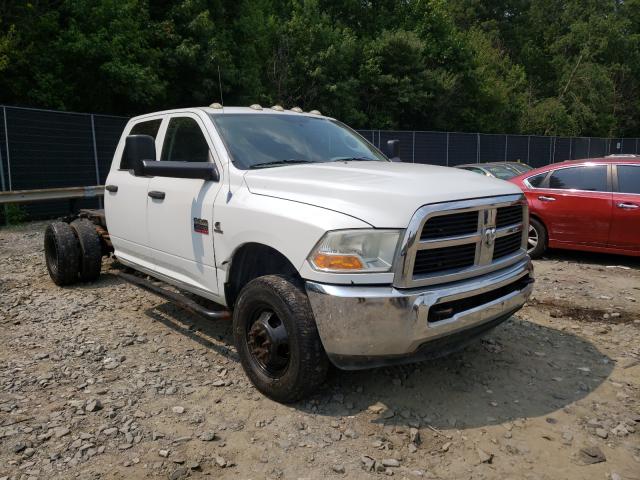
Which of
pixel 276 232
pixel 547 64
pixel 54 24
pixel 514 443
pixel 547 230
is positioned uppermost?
pixel 547 64

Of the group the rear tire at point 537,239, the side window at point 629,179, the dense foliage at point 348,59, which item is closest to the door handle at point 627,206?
the side window at point 629,179

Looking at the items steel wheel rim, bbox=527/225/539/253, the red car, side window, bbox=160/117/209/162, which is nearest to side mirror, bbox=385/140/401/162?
side window, bbox=160/117/209/162

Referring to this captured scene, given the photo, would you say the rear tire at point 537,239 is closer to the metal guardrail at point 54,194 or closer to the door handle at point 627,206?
the door handle at point 627,206

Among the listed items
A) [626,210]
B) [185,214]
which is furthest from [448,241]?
[626,210]

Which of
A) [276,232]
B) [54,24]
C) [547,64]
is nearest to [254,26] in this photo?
[54,24]

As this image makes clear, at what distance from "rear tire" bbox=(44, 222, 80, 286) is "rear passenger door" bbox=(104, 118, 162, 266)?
2.74 feet

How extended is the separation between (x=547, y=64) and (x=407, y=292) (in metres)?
54.3

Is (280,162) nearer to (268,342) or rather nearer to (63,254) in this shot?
(268,342)

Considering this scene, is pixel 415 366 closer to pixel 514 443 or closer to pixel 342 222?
pixel 514 443

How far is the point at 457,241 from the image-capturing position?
326 centimetres

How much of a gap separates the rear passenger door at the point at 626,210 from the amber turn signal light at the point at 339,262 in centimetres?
565

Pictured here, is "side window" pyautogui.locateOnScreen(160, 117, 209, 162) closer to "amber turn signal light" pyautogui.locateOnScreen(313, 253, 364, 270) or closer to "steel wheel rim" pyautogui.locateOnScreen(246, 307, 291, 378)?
"steel wheel rim" pyautogui.locateOnScreen(246, 307, 291, 378)

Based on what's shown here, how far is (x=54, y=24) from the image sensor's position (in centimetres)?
1466

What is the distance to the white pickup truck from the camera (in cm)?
304
